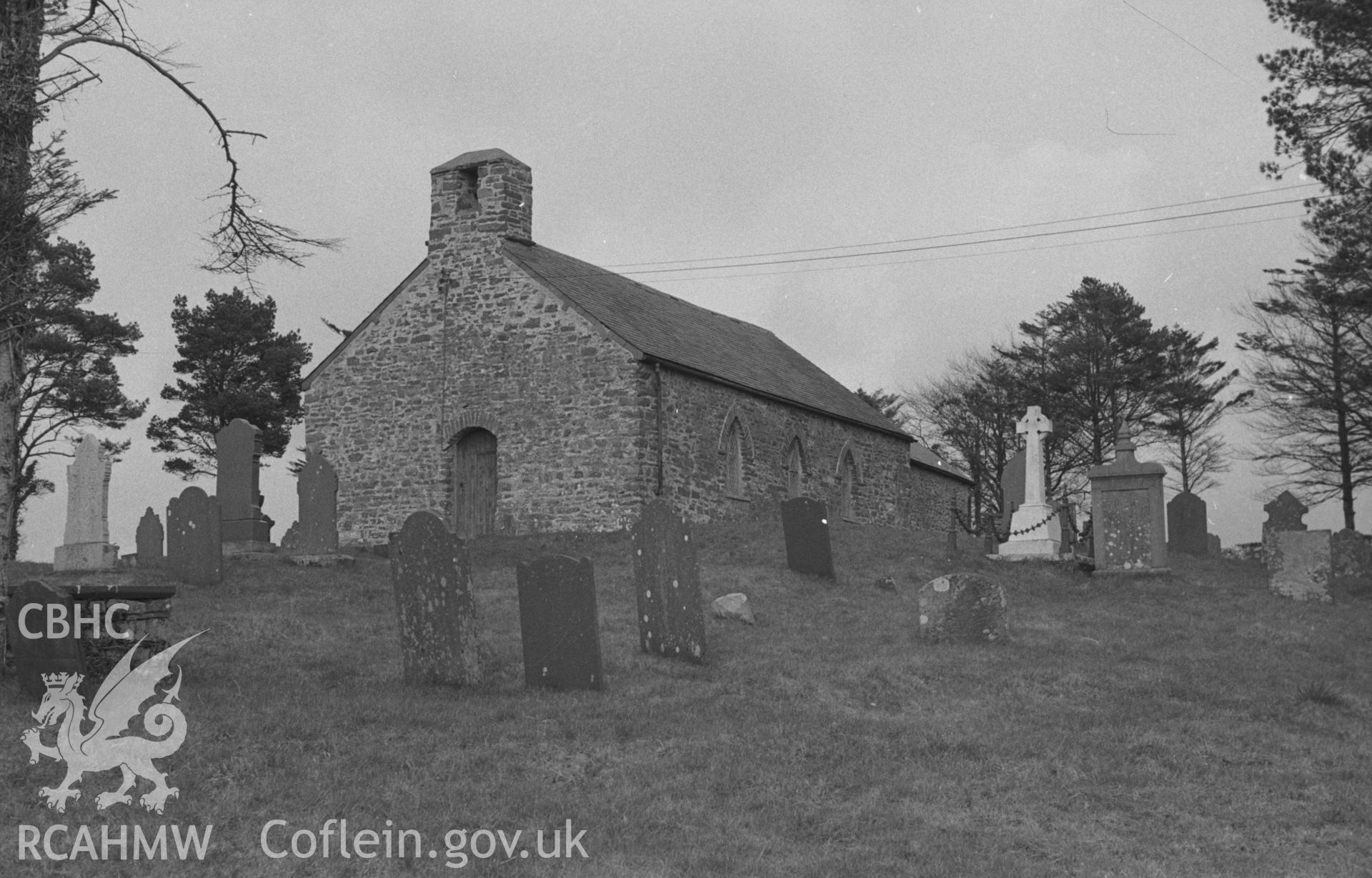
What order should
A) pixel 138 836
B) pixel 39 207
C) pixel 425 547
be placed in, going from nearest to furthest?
pixel 138 836 < pixel 39 207 < pixel 425 547

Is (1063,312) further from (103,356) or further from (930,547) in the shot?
(103,356)

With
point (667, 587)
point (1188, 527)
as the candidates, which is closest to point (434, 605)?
point (667, 587)

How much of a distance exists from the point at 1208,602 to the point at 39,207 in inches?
604

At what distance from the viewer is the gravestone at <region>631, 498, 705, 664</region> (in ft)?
46.1

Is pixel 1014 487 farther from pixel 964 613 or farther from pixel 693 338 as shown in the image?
pixel 964 613

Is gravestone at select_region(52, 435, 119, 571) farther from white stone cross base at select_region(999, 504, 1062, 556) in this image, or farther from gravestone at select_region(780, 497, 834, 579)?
white stone cross base at select_region(999, 504, 1062, 556)

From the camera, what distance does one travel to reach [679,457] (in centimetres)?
2661

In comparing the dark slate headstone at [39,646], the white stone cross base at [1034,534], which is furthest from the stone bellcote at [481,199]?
the dark slate headstone at [39,646]

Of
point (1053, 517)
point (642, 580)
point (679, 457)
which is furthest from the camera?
point (679, 457)

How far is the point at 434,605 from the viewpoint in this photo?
494 inches

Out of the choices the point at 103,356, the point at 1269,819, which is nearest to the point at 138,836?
the point at 1269,819

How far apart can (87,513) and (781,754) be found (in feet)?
44.6

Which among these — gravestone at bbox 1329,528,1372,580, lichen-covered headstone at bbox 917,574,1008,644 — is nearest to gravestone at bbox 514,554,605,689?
lichen-covered headstone at bbox 917,574,1008,644

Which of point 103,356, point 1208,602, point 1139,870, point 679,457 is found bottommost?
point 1139,870
